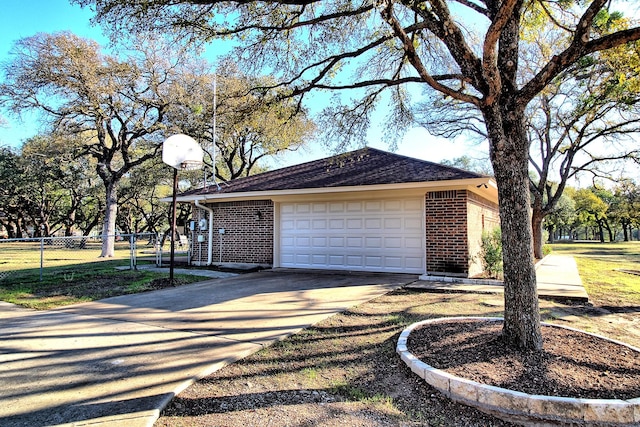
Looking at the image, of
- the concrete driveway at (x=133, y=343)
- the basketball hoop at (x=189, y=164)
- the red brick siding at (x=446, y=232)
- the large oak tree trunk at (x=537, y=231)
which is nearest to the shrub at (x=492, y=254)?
the red brick siding at (x=446, y=232)

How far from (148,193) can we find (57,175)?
302 inches

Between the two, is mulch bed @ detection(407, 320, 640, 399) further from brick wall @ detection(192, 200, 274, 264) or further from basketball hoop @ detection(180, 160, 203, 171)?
brick wall @ detection(192, 200, 274, 264)

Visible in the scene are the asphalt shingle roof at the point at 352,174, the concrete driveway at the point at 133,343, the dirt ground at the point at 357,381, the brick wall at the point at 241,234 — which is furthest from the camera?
the brick wall at the point at 241,234

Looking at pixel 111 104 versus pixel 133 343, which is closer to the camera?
pixel 133 343

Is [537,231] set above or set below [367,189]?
below

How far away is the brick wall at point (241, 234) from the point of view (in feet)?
37.0

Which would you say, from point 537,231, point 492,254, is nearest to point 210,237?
point 492,254

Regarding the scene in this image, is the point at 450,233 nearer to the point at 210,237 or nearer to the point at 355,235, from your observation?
the point at 355,235

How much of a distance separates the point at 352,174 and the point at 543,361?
7719 millimetres

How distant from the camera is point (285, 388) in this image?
3.01 meters

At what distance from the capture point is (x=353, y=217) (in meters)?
10.1

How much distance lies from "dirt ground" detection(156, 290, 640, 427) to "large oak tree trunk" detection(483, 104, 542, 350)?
32cm

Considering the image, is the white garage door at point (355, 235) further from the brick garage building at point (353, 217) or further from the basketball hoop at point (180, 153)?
the basketball hoop at point (180, 153)

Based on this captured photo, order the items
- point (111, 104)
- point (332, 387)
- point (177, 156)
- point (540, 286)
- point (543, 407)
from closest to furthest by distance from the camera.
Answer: point (543, 407) < point (332, 387) < point (540, 286) < point (177, 156) < point (111, 104)
